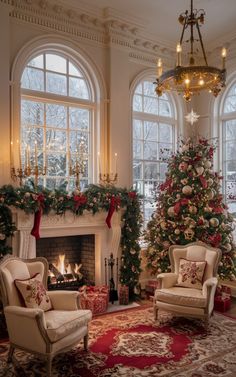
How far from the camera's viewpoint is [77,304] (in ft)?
13.0

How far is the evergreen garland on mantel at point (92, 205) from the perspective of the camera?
15.3 ft

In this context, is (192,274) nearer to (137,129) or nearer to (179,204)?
(179,204)

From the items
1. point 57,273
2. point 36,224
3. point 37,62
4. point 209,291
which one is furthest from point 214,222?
point 37,62

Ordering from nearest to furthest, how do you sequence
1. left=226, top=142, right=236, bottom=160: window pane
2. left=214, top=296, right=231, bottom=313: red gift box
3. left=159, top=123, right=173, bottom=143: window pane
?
left=214, top=296, right=231, bottom=313: red gift box → left=226, top=142, right=236, bottom=160: window pane → left=159, top=123, right=173, bottom=143: window pane

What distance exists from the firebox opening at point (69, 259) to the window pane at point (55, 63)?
2.71 m

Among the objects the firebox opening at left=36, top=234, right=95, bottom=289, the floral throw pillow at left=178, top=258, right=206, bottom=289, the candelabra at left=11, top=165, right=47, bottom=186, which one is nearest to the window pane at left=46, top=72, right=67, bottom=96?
the candelabra at left=11, top=165, right=47, bottom=186

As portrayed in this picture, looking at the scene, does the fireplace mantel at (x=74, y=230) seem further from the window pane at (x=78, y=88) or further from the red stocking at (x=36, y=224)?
the window pane at (x=78, y=88)

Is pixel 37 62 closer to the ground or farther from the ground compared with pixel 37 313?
farther from the ground

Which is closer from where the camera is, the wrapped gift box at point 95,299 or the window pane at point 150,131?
the wrapped gift box at point 95,299

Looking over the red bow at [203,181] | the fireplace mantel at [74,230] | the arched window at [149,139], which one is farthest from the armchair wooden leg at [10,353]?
the arched window at [149,139]

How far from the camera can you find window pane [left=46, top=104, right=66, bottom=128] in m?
5.65

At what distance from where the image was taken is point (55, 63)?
5.77 m

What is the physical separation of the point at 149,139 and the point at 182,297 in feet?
10.9

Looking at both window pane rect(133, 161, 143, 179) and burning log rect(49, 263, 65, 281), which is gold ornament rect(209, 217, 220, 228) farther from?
burning log rect(49, 263, 65, 281)
